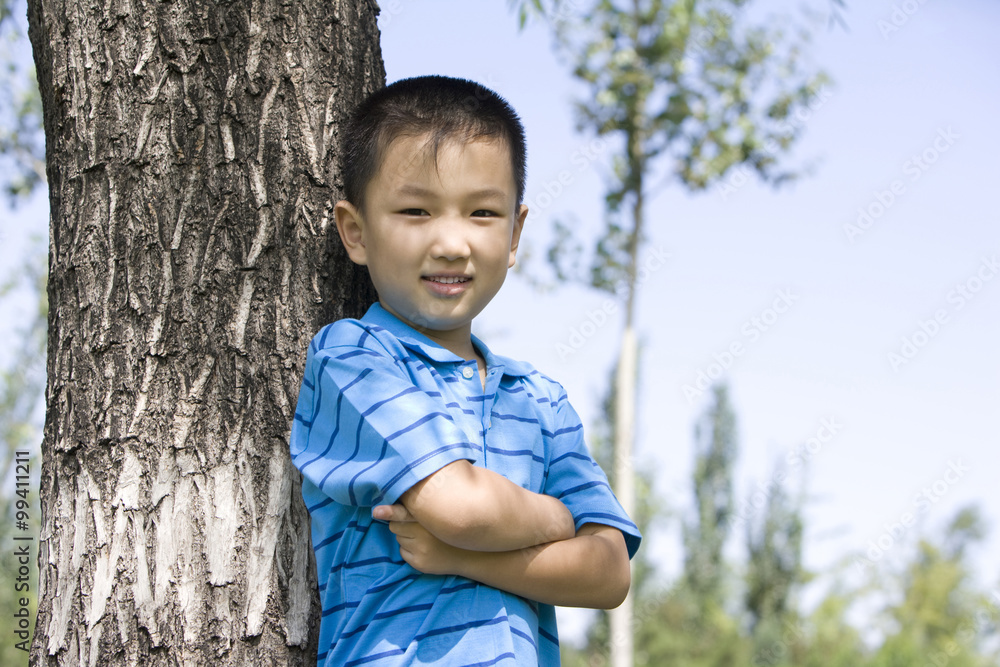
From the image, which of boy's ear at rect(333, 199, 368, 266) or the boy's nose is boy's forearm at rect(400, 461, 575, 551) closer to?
the boy's nose

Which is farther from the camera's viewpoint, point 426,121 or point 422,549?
point 426,121

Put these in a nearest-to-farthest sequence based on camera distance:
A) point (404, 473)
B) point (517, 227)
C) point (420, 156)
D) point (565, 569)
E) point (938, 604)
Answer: point (404, 473), point (565, 569), point (420, 156), point (517, 227), point (938, 604)

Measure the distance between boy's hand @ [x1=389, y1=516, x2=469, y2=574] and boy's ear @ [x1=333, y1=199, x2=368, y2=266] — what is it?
0.61 metres

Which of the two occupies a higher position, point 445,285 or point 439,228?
point 439,228

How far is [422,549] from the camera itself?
1.37 m

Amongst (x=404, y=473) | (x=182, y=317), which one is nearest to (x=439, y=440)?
(x=404, y=473)

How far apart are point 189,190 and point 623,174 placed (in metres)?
10.2

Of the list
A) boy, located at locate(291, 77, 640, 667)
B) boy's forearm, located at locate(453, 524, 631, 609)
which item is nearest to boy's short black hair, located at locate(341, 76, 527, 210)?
boy, located at locate(291, 77, 640, 667)

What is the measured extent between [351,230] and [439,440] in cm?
62

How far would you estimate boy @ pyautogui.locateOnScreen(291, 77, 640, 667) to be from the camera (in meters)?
1.36

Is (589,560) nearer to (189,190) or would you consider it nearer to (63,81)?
(189,190)

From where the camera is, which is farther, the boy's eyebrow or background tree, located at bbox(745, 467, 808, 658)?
background tree, located at bbox(745, 467, 808, 658)

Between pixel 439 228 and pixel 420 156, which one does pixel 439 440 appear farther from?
pixel 420 156

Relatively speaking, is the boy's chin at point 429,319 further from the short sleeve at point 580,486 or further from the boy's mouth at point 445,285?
the short sleeve at point 580,486
